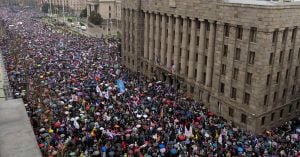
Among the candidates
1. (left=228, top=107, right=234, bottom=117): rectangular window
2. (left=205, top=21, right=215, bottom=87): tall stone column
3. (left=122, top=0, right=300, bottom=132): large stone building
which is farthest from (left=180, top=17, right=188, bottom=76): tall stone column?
(left=228, top=107, right=234, bottom=117): rectangular window

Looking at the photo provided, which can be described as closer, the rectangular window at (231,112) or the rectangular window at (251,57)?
the rectangular window at (251,57)

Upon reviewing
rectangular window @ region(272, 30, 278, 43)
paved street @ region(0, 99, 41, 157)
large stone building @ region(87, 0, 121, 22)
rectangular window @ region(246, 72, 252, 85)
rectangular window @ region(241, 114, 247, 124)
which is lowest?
rectangular window @ region(241, 114, 247, 124)

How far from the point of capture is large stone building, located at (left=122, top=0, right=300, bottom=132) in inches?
1583

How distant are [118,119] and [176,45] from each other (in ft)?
62.4

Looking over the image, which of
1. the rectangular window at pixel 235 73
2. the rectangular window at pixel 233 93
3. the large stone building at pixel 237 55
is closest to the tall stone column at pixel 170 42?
the large stone building at pixel 237 55

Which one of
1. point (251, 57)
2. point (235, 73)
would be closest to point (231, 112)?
point (235, 73)

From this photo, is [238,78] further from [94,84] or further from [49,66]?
[49,66]

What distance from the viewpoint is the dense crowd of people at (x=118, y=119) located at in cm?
3550

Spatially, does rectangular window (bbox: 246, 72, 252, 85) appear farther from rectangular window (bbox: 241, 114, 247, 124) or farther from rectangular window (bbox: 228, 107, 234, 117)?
rectangular window (bbox: 228, 107, 234, 117)

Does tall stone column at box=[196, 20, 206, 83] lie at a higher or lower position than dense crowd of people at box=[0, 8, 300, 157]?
higher

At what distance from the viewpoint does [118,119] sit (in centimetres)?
4181

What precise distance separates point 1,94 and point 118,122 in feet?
52.0

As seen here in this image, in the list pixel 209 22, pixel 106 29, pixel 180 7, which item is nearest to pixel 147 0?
pixel 180 7

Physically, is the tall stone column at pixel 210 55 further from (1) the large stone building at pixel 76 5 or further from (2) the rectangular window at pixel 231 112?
(1) the large stone building at pixel 76 5
